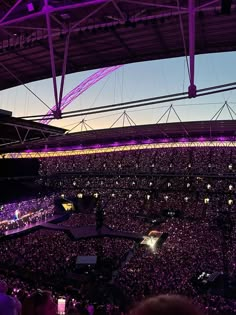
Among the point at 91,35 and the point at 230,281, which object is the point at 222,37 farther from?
the point at 230,281

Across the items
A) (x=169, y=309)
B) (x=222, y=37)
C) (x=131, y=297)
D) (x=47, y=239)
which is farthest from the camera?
(x=47, y=239)

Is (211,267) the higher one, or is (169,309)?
(169,309)

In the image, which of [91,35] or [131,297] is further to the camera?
[131,297]

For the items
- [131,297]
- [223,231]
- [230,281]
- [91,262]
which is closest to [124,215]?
[223,231]

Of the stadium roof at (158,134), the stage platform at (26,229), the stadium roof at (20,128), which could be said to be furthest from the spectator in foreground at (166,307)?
the stadium roof at (158,134)

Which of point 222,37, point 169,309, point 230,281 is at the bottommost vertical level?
point 230,281

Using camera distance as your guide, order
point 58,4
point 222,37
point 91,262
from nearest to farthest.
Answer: point 58,4 → point 222,37 → point 91,262

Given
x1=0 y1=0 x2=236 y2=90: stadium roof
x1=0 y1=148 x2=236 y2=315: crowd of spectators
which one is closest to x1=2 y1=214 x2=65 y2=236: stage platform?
x1=0 y1=148 x2=236 y2=315: crowd of spectators

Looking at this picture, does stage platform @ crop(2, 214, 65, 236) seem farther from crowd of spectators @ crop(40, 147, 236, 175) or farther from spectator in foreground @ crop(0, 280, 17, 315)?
spectator in foreground @ crop(0, 280, 17, 315)
